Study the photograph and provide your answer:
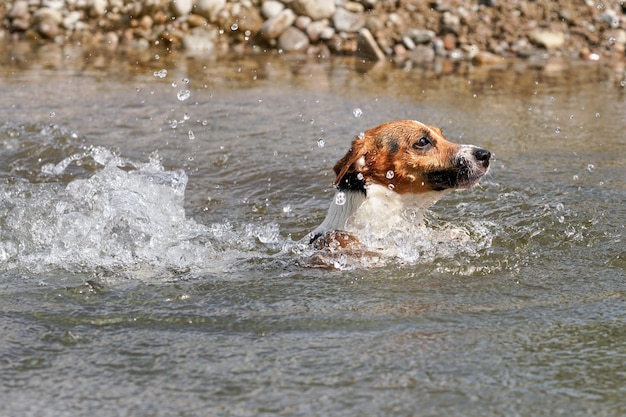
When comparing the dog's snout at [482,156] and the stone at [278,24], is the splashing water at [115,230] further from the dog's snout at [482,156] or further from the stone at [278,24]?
the stone at [278,24]

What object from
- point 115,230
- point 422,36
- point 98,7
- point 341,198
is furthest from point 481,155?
point 98,7

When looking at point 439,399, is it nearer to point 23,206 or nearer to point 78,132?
point 23,206

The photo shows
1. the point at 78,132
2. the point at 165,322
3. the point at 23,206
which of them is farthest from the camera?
the point at 78,132

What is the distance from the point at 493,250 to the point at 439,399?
2377 millimetres

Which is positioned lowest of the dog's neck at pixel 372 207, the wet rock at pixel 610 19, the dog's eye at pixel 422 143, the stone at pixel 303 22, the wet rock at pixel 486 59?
the wet rock at pixel 486 59

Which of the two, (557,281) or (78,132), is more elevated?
(557,281)

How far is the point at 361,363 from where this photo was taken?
4.39 metres

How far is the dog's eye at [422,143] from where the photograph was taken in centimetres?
611

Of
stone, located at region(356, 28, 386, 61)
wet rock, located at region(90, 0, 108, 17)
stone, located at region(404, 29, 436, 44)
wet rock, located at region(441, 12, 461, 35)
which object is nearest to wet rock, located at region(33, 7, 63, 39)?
wet rock, located at region(90, 0, 108, 17)

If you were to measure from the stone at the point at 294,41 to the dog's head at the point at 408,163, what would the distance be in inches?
332

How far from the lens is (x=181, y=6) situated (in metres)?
14.6

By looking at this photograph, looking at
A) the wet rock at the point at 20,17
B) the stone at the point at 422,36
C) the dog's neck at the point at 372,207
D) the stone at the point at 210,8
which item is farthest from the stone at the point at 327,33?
the dog's neck at the point at 372,207

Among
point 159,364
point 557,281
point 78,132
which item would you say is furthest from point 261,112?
point 159,364

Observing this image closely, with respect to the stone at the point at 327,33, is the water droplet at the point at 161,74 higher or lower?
lower
